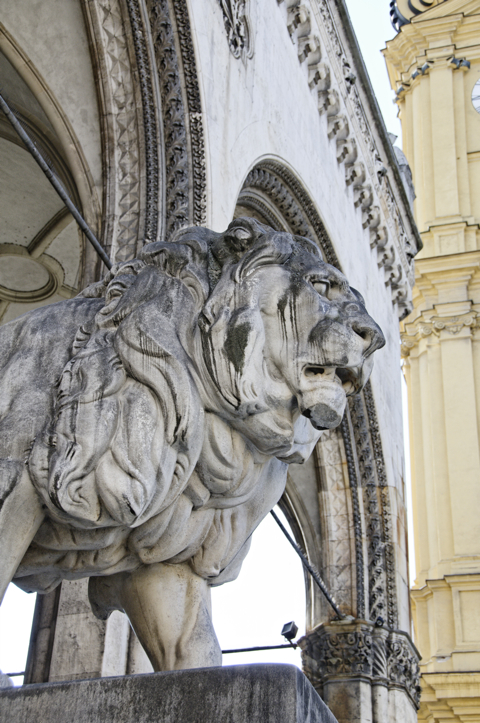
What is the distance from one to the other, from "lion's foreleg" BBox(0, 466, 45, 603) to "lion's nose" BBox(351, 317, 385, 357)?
68 cm

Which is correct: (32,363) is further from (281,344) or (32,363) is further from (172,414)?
(281,344)

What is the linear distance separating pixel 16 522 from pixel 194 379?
16.4 inches

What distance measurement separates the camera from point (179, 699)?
5.15 ft

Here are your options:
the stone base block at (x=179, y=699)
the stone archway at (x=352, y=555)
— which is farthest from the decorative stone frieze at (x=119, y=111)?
the stone base block at (x=179, y=699)

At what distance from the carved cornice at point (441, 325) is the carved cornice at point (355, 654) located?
768 cm

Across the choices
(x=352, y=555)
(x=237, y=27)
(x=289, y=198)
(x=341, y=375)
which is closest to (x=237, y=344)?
Answer: (x=341, y=375)

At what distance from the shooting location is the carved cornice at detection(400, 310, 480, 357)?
48.8 ft

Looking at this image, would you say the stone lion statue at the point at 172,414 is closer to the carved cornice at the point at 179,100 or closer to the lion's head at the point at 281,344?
the lion's head at the point at 281,344

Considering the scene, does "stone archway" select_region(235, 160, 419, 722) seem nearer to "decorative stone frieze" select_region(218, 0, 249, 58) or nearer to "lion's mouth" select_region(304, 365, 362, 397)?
"decorative stone frieze" select_region(218, 0, 249, 58)

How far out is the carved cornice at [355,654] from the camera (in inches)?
300

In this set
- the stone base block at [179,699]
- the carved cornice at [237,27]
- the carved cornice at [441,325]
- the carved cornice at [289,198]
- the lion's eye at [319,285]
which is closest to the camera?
the stone base block at [179,699]

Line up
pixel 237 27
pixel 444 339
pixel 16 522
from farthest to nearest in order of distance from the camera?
pixel 444 339 < pixel 237 27 < pixel 16 522

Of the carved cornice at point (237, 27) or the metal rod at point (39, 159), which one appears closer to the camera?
the metal rod at point (39, 159)

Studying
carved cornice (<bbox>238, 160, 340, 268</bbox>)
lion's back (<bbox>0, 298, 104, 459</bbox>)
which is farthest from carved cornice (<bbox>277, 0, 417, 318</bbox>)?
lion's back (<bbox>0, 298, 104, 459</bbox>)
